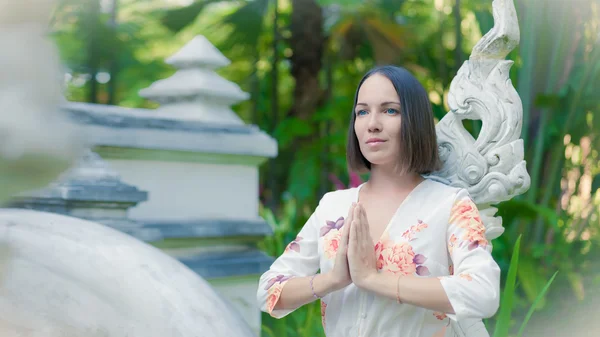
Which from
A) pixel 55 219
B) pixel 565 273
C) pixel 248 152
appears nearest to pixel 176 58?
pixel 248 152

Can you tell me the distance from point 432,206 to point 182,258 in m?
1.77

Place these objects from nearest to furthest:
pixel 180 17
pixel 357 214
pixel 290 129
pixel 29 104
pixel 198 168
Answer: pixel 29 104 → pixel 357 214 → pixel 198 168 → pixel 290 129 → pixel 180 17

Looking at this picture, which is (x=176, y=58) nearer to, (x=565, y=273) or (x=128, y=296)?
(x=128, y=296)

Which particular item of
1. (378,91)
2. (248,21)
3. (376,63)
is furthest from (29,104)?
(376,63)

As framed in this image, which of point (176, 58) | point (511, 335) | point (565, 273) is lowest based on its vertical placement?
point (511, 335)

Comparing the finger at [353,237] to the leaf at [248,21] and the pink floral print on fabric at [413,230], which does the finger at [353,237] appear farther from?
the leaf at [248,21]

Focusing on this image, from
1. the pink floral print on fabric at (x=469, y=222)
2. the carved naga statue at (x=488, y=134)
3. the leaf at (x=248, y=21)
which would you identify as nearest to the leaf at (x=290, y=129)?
the leaf at (x=248, y=21)

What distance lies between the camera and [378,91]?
1564mm

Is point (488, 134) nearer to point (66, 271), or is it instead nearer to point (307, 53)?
point (66, 271)

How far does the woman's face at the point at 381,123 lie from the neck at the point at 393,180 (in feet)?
0.17

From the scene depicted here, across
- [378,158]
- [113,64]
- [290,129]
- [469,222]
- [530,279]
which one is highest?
[113,64]

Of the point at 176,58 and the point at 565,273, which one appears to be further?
the point at 565,273

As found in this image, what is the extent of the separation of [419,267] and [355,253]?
0.16 metres

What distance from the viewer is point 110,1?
7246 millimetres
